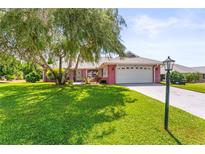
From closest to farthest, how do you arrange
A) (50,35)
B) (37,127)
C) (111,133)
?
(111,133) < (37,127) < (50,35)

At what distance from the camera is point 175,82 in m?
20.1

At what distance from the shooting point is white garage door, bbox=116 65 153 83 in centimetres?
2030

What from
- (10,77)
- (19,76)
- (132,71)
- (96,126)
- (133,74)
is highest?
(132,71)

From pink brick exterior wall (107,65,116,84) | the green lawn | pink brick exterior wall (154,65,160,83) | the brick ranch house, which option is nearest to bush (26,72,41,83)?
the brick ranch house

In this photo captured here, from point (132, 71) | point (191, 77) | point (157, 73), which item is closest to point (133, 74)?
point (132, 71)

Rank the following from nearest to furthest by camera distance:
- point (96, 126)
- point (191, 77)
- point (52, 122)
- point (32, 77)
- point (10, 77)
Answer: point (96, 126) < point (52, 122) < point (191, 77) < point (32, 77) < point (10, 77)

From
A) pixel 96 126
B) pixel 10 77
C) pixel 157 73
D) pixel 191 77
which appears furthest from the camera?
pixel 10 77

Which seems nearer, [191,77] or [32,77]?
[191,77]

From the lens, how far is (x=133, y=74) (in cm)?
2041

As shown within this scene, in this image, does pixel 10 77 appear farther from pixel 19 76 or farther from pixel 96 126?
pixel 96 126

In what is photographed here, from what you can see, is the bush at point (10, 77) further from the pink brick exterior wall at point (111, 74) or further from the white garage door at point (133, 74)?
the white garage door at point (133, 74)
